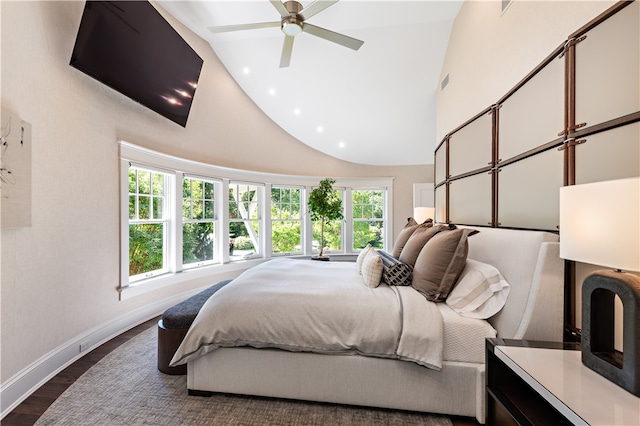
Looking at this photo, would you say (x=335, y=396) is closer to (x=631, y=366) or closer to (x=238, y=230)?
(x=631, y=366)

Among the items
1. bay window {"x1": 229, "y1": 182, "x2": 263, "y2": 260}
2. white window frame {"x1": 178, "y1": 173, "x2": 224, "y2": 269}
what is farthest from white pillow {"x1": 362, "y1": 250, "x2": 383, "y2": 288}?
bay window {"x1": 229, "y1": 182, "x2": 263, "y2": 260}

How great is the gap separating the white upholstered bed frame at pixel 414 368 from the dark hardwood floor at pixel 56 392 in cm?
26

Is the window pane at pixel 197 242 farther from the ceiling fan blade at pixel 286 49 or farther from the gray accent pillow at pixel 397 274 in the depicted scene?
the gray accent pillow at pixel 397 274

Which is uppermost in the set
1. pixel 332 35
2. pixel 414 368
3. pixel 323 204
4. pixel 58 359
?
pixel 332 35

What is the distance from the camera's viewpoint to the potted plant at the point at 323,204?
5219 millimetres

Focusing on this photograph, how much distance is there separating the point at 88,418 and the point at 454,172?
3747mm

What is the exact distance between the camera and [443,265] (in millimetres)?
1939

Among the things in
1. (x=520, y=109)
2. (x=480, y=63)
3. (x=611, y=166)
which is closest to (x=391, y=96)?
(x=480, y=63)

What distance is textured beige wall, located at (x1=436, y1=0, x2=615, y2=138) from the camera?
1.69 meters

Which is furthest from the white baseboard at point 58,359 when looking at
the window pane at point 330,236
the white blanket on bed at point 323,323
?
the window pane at point 330,236

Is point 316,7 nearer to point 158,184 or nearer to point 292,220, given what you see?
point 158,184

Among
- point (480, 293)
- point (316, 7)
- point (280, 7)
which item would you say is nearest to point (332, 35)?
point (316, 7)

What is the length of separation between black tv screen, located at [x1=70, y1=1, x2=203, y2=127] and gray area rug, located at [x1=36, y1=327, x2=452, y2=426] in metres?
2.44

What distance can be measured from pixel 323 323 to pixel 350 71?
3.64m
